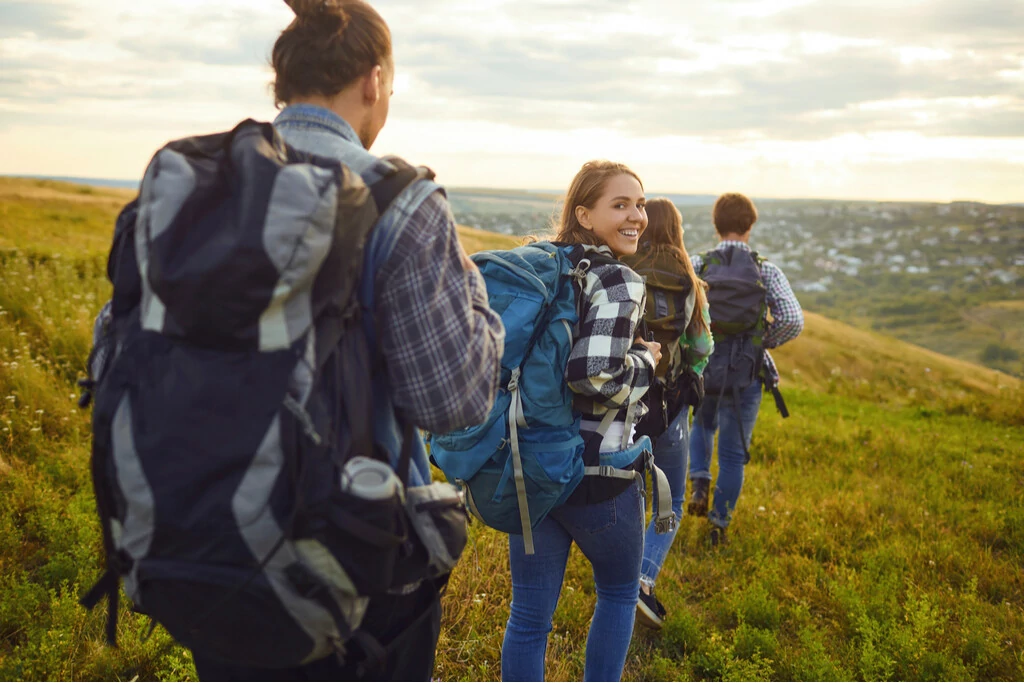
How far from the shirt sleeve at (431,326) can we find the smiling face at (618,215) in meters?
1.76

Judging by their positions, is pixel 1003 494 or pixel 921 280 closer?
pixel 1003 494

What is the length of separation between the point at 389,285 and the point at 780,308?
4.87 m

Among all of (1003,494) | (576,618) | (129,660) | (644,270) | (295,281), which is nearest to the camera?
(295,281)

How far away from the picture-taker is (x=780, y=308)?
5.88 metres

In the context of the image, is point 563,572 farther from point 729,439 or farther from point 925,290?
point 925,290

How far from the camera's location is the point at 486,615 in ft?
14.5

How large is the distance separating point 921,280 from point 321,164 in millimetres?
202283

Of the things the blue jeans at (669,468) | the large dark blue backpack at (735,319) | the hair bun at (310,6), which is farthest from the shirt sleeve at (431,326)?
the large dark blue backpack at (735,319)

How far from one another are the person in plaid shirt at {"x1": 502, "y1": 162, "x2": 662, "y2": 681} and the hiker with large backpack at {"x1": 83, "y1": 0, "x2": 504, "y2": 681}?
1154 millimetres

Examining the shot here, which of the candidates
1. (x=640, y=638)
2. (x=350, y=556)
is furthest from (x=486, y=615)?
(x=350, y=556)

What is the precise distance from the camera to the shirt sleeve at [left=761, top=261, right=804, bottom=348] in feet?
19.2

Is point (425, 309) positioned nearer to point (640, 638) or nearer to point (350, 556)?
point (350, 556)

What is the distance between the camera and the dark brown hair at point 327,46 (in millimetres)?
1819

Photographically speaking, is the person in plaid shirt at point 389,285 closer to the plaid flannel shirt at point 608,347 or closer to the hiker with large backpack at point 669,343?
the plaid flannel shirt at point 608,347
